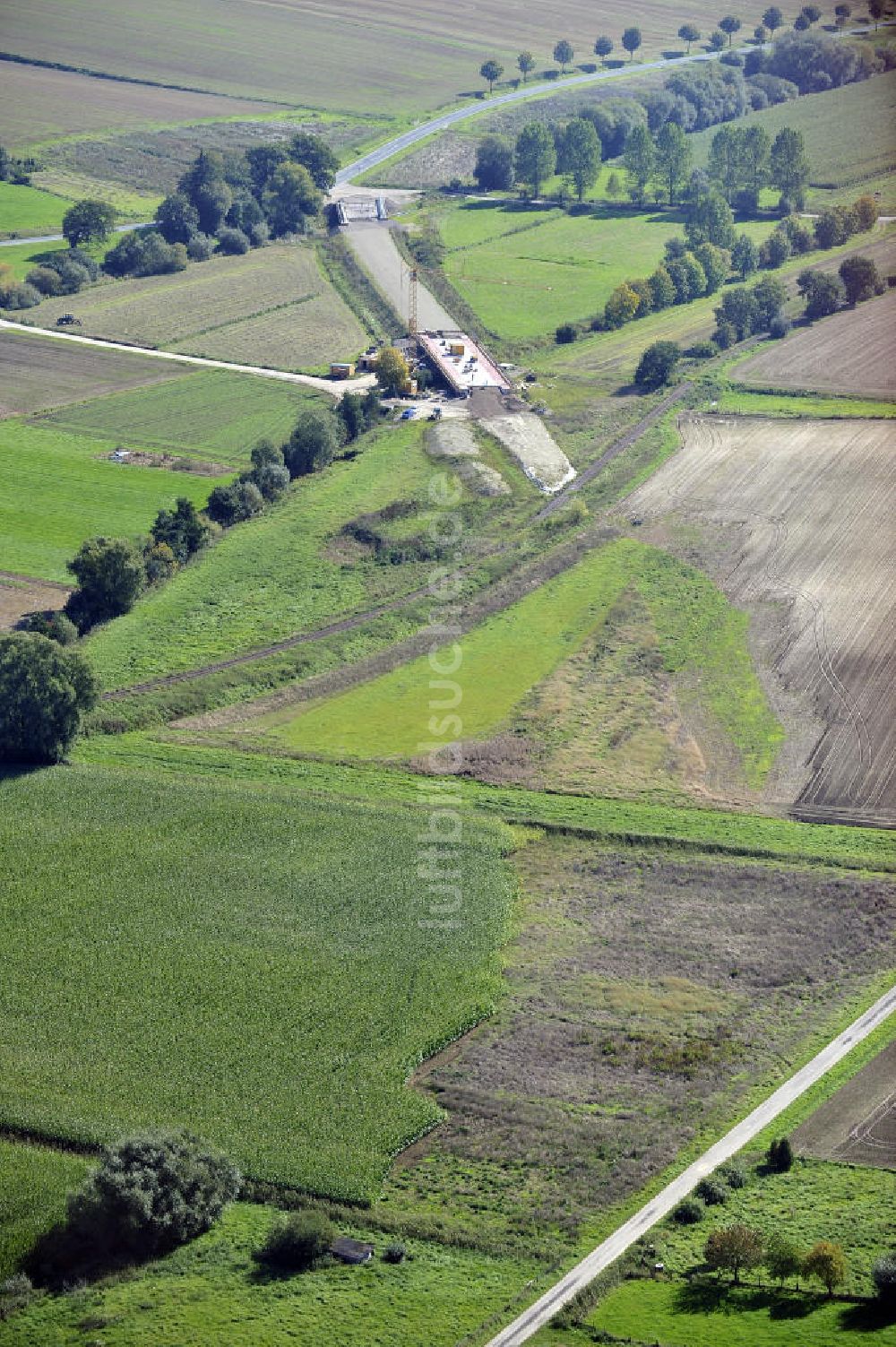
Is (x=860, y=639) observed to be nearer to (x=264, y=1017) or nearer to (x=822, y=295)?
(x=264, y=1017)

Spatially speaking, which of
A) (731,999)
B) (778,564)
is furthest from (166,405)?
(731,999)

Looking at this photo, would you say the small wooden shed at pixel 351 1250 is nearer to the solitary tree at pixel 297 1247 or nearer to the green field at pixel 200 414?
the solitary tree at pixel 297 1247

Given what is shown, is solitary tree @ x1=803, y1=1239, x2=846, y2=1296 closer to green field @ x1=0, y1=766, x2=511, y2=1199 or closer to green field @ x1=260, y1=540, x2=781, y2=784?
green field @ x1=0, y1=766, x2=511, y2=1199

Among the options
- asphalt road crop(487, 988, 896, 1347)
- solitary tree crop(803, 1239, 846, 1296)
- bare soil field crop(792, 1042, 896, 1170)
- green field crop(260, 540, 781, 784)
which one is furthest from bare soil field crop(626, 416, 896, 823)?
solitary tree crop(803, 1239, 846, 1296)

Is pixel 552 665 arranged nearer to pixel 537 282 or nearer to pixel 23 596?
pixel 23 596

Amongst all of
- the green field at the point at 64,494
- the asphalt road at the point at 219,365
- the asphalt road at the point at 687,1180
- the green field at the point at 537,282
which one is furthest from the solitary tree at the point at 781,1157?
the green field at the point at 537,282

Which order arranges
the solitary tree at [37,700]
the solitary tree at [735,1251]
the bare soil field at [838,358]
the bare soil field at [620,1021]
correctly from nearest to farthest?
1. the solitary tree at [735,1251]
2. the bare soil field at [620,1021]
3. the solitary tree at [37,700]
4. the bare soil field at [838,358]

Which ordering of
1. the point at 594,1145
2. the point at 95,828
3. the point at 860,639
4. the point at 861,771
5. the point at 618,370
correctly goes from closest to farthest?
1. the point at 594,1145
2. the point at 95,828
3. the point at 861,771
4. the point at 860,639
5. the point at 618,370
